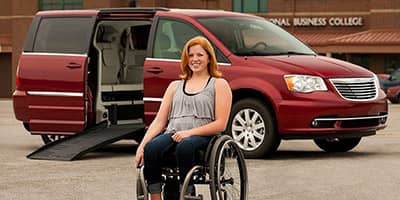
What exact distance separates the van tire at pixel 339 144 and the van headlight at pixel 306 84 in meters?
1.53

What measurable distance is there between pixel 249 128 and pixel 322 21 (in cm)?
4885

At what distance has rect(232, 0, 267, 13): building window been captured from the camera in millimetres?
62906

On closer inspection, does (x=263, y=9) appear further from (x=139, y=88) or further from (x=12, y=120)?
(x=139, y=88)

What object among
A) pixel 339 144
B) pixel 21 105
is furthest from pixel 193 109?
pixel 21 105

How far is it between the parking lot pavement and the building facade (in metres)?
40.1

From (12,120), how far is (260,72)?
11326 mm

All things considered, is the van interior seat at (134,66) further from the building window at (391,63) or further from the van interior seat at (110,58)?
the building window at (391,63)

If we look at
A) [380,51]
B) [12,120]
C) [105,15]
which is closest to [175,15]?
[105,15]

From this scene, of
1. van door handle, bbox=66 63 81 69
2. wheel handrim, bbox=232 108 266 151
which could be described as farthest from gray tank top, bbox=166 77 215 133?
van door handle, bbox=66 63 81 69

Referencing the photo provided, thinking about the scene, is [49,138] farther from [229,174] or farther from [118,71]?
[229,174]

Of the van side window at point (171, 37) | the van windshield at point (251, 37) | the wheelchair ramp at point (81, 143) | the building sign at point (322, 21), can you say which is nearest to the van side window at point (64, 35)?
the van side window at point (171, 37)

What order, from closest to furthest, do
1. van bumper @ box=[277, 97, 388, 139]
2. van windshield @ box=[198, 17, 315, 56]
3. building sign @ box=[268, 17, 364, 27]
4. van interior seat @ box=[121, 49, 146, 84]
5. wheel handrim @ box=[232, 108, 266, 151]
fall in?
van bumper @ box=[277, 97, 388, 139]
wheel handrim @ box=[232, 108, 266, 151]
van windshield @ box=[198, 17, 315, 56]
van interior seat @ box=[121, 49, 146, 84]
building sign @ box=[268, 17, 364, 27]

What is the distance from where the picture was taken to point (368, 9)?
196ft

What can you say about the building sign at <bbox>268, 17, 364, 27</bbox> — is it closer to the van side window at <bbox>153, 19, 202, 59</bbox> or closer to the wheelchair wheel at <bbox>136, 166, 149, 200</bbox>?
the van side window at <bbox>153, 19, 202, 59</bbox>
